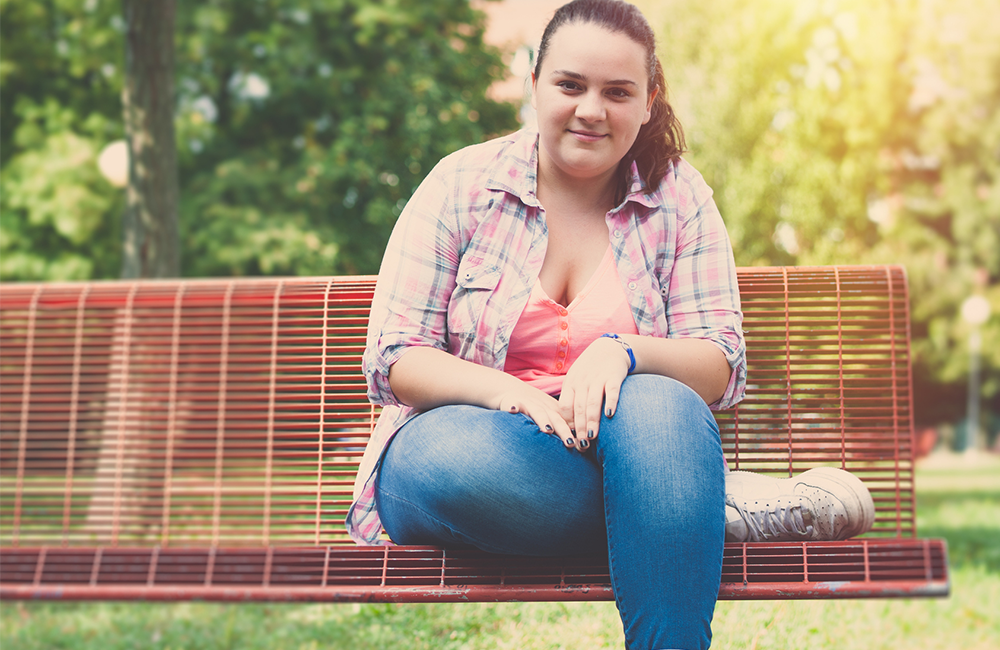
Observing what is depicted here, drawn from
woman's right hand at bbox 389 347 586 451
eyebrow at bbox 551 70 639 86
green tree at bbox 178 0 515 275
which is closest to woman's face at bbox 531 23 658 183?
eyebrow at bbox 551 70 639 86

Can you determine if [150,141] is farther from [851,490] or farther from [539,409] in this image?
[851,490]

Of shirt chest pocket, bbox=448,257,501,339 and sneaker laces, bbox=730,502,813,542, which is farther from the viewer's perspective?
shirt chest pocket, bbox=448,257,501,339

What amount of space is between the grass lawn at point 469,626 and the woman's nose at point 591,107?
1658mm

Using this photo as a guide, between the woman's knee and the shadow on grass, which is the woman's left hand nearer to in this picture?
the woman's knee

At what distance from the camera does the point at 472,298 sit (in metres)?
2.23

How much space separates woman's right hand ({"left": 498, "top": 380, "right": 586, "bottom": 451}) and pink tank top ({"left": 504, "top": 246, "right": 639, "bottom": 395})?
0.25 m

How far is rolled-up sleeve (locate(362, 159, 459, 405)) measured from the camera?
217cm

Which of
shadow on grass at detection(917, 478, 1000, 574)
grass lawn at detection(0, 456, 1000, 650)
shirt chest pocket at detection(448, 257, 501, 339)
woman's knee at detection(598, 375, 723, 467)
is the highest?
shirt chest pocket at detection(448, 257, 501, 339)

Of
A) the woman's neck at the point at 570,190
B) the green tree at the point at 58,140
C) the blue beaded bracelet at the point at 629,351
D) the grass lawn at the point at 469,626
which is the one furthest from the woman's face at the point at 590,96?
the green tree at the point at 58,140

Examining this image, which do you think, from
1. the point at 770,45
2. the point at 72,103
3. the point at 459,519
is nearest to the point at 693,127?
the point at 770,45

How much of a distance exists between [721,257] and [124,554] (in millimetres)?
1820

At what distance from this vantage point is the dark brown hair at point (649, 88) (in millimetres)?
2158

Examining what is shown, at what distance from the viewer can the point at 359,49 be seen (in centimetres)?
1288

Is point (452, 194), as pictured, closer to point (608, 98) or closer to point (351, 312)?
point (608, 98)
